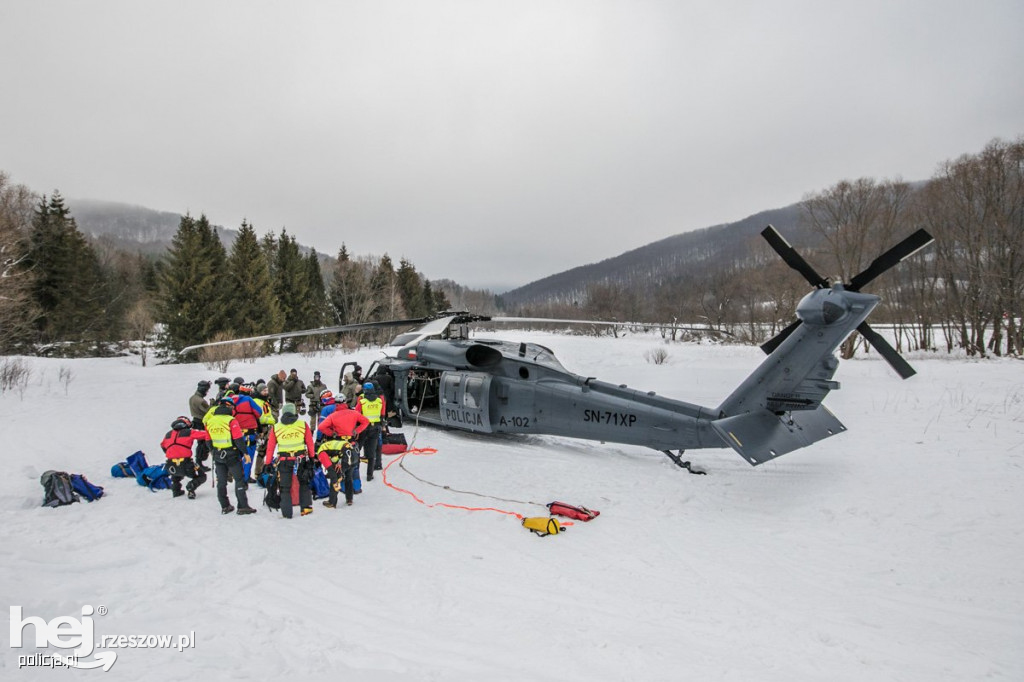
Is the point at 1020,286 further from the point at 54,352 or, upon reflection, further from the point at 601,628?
the point at 54,352

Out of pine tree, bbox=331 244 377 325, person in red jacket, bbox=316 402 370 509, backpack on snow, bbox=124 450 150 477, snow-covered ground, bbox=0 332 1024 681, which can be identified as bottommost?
snow-covered ground, bbox=0 332 1024 681

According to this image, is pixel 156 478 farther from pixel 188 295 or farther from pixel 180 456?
pixel 188 295

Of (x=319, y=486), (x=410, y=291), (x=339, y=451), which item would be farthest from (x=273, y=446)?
(x=410, y=291)

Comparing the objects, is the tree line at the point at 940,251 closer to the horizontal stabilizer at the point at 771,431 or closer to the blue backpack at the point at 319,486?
the horizontal stabilizer at the point at 771,431

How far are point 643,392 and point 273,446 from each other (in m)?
7.10

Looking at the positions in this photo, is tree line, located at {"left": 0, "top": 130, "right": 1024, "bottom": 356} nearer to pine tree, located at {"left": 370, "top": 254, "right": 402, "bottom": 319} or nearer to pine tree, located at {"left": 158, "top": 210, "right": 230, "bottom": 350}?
pine tree, located at {"left": 158, "top": 210, "right": 230, "bottom": 350}

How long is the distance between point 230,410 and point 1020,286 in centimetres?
3032

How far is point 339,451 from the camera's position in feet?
25.4

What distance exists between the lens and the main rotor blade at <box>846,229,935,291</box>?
5.59 m

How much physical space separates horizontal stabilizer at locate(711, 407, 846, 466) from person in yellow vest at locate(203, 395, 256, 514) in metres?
7.94

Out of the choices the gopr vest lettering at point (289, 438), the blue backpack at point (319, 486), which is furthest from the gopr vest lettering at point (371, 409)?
the gopr vest lettering at point (289, 438)

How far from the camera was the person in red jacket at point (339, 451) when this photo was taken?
7633 mm

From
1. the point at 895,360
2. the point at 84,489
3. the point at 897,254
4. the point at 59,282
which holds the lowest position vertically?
the point at 84,489

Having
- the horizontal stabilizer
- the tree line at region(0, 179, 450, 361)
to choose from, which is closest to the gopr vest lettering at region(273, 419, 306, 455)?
the horizontal stabilizer
